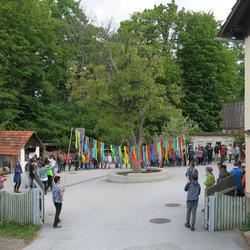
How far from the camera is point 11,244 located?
10922mm

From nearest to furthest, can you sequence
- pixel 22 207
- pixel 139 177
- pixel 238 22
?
pixel 238 22 < pixel 22 207 < pixel 139 177

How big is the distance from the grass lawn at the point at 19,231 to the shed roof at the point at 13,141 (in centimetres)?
1509


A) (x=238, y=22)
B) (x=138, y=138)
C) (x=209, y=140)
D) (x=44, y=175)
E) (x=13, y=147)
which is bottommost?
(x=44, y=175)

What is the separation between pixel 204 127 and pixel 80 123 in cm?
1650

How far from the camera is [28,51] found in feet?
127

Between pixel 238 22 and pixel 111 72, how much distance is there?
13.0m

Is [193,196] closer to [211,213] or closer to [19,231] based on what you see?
[211,213]

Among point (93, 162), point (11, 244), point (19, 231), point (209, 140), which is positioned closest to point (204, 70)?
point (209, 140)

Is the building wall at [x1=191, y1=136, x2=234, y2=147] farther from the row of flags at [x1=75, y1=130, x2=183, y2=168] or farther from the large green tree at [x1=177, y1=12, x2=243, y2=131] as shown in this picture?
the large green tree at [x1=177, y1=12, x2=243, y2=131]

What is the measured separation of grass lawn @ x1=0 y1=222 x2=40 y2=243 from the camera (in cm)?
1145

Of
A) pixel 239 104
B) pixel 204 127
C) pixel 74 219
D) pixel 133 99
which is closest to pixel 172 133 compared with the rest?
pixel 133 99

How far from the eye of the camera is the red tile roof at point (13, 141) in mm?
27500

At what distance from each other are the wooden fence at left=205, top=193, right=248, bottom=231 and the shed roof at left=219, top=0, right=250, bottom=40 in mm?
5132

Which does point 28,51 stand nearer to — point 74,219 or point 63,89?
point 63,89
